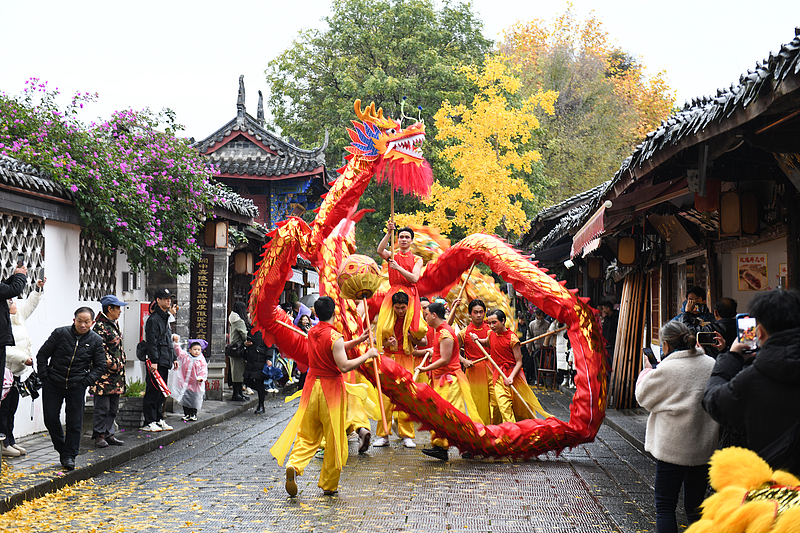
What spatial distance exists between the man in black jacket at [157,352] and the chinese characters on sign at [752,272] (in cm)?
728

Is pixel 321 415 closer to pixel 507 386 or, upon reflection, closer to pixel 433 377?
pixel 433 377

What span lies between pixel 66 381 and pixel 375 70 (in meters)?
22.8

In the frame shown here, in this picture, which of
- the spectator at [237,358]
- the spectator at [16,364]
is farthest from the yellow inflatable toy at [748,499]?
the spectator at [237,358]

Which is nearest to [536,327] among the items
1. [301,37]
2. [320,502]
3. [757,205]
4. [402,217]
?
[402,217]

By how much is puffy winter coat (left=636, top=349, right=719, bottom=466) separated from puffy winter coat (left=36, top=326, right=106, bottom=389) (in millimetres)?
5793

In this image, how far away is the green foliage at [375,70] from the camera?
94.3ft

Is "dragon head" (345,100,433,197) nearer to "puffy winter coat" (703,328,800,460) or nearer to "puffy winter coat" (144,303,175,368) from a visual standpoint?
"puffy winter coat" (144,303,175,368)

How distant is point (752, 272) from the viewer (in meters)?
8.88

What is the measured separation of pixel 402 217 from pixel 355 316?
16004 millimetres

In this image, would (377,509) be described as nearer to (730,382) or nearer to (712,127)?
(730,382)

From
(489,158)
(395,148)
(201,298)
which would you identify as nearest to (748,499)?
(395,148)

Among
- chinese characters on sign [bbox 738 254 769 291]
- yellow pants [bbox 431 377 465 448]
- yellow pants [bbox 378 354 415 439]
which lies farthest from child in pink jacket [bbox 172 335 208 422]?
chinese characters on sign [bbox 738 254 769 291]

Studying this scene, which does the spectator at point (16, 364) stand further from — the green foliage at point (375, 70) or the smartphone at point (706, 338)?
the green foliage at point (375, 70)

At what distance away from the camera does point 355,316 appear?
10.4 meters
